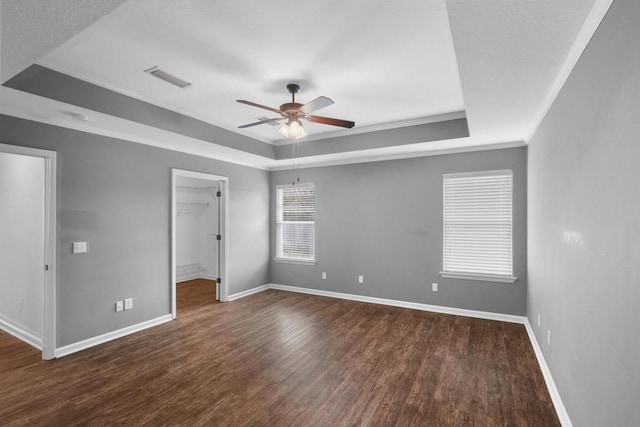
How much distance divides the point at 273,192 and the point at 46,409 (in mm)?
4512

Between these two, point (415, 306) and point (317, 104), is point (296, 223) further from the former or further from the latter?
point (317, 104)

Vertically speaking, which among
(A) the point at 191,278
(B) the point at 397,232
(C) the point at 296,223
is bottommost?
(A) the point at 191,278

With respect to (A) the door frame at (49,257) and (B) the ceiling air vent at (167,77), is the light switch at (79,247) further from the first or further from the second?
(B) the ceiling air vent at (167,77)

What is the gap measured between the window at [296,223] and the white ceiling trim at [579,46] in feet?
12.9

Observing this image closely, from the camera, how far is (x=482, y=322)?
4.27 metres

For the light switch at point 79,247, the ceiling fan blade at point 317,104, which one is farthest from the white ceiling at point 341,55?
the light switch at point 79,247

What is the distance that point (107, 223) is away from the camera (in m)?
3.74

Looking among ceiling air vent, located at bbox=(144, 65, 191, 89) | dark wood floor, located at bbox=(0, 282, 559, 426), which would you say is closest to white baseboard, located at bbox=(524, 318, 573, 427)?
dark wood floor, located at bbox=(0, 282, 559, 426)

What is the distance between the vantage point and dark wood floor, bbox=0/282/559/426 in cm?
233

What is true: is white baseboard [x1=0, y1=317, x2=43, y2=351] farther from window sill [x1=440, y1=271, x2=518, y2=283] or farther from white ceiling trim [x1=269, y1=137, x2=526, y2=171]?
window sill [x1=440, y1=271, x2=518, y2=283]

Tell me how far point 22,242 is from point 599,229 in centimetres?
556

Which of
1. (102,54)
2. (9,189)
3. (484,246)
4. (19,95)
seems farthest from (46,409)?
(484,246)

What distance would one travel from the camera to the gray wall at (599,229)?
1.22 meters

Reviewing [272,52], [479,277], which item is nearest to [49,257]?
[272,52]
